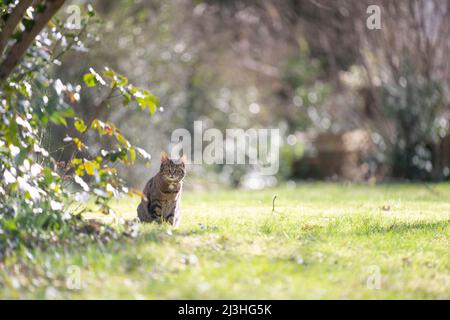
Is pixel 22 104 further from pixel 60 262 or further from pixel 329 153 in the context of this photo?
pixel 329 153

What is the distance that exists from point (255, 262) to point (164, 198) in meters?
1.90

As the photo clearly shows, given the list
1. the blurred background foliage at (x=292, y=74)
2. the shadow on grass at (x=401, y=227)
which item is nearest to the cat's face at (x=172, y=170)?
the shadow on grass at (x=401, y=227)

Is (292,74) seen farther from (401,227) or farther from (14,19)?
(14,19)

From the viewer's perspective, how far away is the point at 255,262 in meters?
5.11

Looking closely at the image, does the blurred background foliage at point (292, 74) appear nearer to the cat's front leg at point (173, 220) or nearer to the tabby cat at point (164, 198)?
the tabby cat at point (164, 198)

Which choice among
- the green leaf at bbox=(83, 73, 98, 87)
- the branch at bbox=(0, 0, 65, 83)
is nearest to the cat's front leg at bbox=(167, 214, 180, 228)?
the green leaf at bbox=(83, 73, 98, 87)

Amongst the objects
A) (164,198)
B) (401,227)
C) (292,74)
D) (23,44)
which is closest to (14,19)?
(23,44)

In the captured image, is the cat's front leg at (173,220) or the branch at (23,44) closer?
the branch at (23,44)

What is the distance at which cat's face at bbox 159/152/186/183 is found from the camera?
691 centimetres

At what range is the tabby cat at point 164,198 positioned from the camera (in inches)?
265

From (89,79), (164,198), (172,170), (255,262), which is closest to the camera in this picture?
(255,262)

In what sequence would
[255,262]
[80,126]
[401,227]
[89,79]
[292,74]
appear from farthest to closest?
[292,74]
[401,227]
[80,126]
[89,79]
[255,262]

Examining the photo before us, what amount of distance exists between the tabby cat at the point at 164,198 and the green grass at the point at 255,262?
0.23 metres

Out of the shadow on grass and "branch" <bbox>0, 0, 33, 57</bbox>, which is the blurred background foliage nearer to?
"branch" <bbox>0, 0, 33, 57</bbox>
